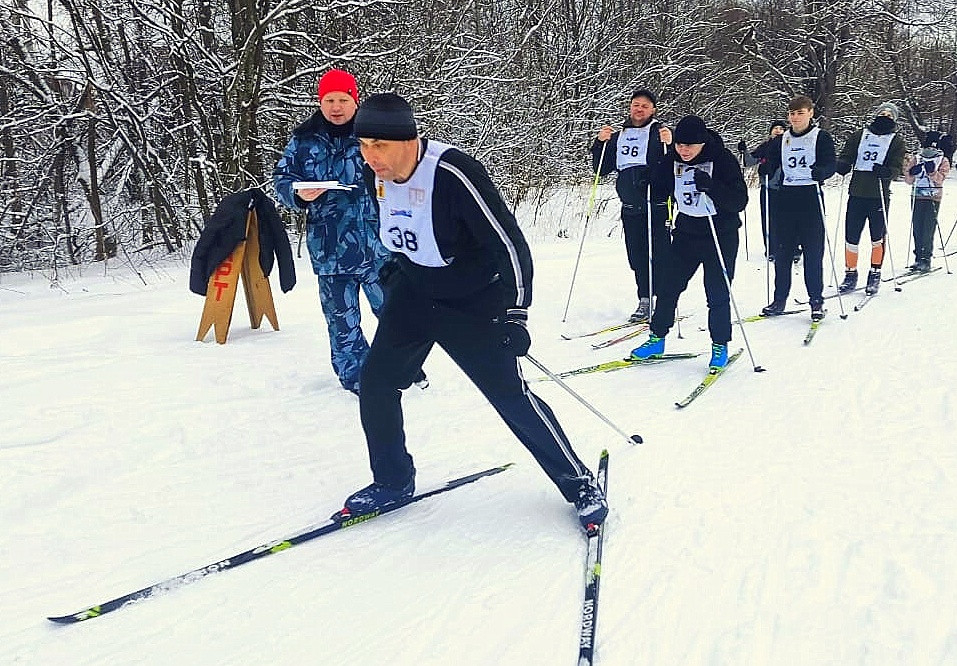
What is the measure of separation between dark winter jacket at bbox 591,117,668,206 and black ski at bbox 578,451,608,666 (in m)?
3.86

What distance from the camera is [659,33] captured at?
21.0 m

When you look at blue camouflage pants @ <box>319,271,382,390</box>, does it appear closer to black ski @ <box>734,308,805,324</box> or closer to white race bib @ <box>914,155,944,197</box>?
black ski @ <box>734,308,805,324</box>

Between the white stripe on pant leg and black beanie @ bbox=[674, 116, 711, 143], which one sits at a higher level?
black beanie @ bbox=[674, 116, 711, 143]

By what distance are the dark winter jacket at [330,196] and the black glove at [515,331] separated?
1.79 meters

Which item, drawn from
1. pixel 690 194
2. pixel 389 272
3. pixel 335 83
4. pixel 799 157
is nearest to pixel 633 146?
pixel 690 194

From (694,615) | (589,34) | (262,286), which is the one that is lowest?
(694,615)

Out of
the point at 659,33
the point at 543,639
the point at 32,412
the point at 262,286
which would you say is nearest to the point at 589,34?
the point at 659,33

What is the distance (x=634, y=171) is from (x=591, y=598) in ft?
14.9

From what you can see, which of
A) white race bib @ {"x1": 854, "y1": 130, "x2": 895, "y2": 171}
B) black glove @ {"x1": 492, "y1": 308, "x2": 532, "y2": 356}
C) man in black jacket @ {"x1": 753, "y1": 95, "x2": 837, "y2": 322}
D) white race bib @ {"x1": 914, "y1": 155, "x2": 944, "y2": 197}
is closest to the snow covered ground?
black glove @ {"x1": 492, "y1": 308, "x2": 532, "y2": 356}

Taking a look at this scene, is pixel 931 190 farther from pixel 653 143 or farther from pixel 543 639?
pixel 543 639

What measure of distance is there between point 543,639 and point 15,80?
31.6ft

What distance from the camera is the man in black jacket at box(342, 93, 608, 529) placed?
269 centimetres

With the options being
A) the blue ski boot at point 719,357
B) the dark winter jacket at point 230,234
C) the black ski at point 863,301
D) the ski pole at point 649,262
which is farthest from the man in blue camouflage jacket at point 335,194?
the black ski at point 863,301

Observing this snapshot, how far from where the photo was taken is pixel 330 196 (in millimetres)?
4297
